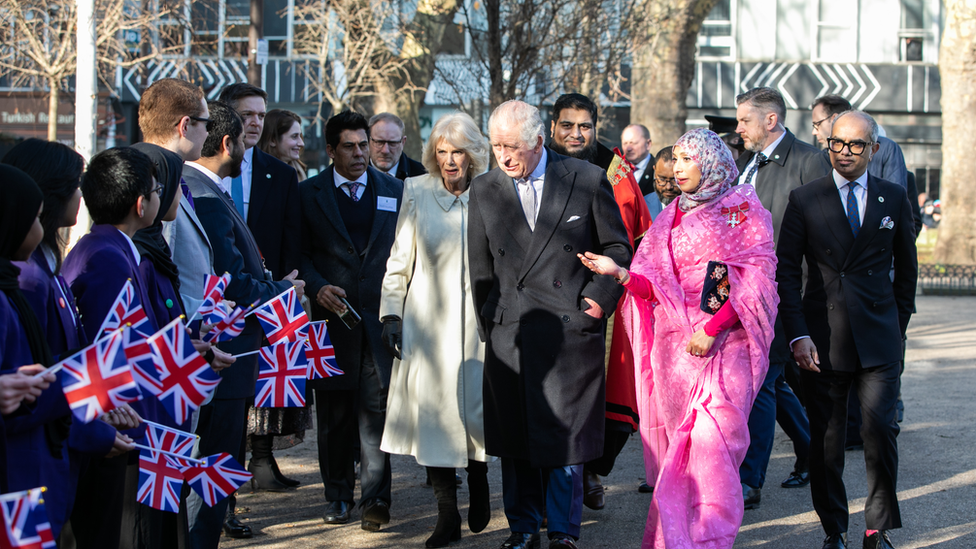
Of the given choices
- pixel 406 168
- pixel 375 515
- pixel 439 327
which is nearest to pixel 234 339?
pixel 439 327

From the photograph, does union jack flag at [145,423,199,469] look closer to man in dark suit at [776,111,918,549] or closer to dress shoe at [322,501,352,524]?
dress shoe at [322,501,352,524]

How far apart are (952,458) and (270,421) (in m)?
4.48

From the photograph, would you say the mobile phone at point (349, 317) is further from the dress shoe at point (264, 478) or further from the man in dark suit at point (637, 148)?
the man in dark suit at point (637, 148)

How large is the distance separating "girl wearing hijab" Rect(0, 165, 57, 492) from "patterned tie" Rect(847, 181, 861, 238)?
11.9 ft

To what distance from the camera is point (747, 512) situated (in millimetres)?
5520

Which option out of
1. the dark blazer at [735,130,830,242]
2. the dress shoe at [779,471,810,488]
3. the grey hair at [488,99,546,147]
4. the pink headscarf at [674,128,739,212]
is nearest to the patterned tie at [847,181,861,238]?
the pink headscarf at [674,128,739,212]

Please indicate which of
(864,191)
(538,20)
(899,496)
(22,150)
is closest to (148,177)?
(22,150)

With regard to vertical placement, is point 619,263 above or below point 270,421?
above

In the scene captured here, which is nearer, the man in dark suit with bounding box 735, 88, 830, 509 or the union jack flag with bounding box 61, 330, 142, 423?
the union jack flag with bounding box 61, 330, 142, 423

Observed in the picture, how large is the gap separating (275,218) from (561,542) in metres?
2.40

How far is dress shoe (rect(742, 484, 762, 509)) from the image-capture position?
559 centimetres

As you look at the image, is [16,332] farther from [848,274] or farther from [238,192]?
[848,274]

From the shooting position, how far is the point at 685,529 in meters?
4.30

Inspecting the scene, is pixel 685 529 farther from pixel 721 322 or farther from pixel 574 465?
pixel 721 322
